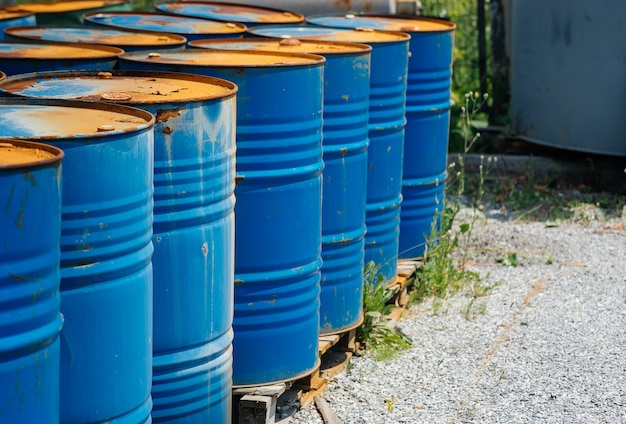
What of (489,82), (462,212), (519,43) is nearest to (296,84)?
(462,212)

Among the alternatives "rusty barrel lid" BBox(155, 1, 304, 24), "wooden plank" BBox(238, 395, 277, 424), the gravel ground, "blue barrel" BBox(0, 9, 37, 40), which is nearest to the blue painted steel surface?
the gravel ground

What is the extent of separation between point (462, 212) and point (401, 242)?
164cm

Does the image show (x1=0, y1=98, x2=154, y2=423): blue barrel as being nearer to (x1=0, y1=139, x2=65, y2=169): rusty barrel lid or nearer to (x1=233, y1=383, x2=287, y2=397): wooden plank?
(x1=0, y1=139, x2=65, y2=169): rusty barrel lid

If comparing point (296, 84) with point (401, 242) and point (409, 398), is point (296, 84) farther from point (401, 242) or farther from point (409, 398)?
point (401, 242)

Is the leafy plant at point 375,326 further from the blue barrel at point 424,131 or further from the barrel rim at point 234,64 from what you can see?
the barrel rim at point 234,64

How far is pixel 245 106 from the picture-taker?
3.42m

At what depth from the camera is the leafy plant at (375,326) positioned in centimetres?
465

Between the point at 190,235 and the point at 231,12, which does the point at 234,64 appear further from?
the point at 231,12

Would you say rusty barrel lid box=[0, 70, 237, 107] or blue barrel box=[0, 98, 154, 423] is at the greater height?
rusty barrel lid box=[0, 70, 237, 107]

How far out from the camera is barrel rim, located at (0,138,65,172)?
6.83 feet

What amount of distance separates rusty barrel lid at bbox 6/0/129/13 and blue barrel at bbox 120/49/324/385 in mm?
2896

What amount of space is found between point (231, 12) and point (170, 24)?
2.84ft

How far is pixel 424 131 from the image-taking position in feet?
17.4

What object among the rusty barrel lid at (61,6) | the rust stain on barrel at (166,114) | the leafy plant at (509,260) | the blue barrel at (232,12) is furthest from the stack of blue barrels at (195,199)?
the rusty barrel lid at (61,6)
